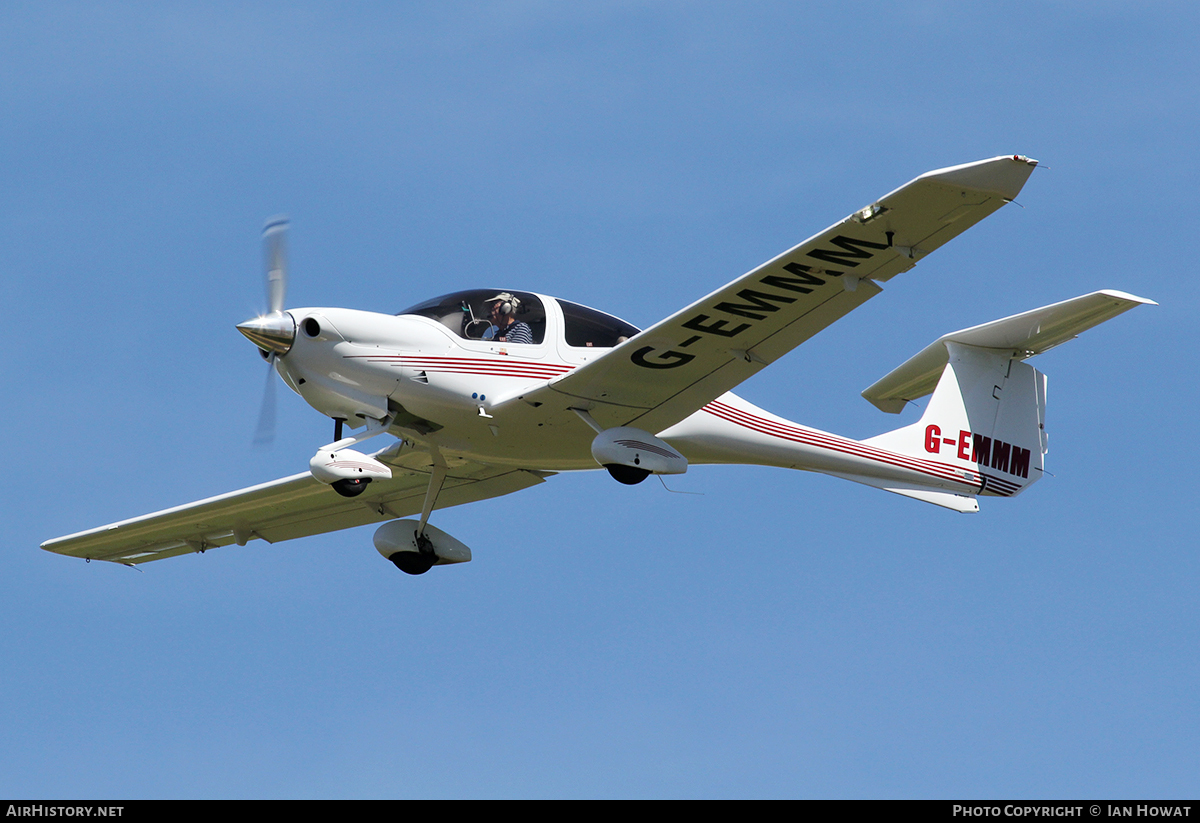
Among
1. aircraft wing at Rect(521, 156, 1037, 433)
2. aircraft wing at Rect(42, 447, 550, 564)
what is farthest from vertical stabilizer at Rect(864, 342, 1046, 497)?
aircraft wing at Rect(42, 447, 550, 564)

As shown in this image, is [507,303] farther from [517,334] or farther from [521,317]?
[517,334]

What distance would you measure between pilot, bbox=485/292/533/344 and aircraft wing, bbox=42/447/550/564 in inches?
95.7

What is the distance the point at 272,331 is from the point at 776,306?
4.89 metres

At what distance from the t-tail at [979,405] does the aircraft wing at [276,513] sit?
4.67 m

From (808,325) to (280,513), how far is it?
310 inches

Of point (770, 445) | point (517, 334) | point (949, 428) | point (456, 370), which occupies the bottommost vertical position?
point (456, 370)

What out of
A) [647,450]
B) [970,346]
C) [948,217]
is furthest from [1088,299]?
[647,450]

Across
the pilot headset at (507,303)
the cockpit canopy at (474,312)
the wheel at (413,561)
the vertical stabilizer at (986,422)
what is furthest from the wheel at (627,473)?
the vertical stabilizer at (986,422)

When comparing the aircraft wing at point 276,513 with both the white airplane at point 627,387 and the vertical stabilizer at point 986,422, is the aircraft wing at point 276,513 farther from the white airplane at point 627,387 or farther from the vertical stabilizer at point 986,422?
the vertical stabilizer at point 986,422

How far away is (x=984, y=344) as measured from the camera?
17719mm

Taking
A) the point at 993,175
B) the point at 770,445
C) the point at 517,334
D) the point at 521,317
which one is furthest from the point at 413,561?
the point at 993,175

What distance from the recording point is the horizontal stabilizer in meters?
16.2

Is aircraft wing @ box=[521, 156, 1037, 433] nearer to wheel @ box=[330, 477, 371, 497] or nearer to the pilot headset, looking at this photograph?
the pilot headset
